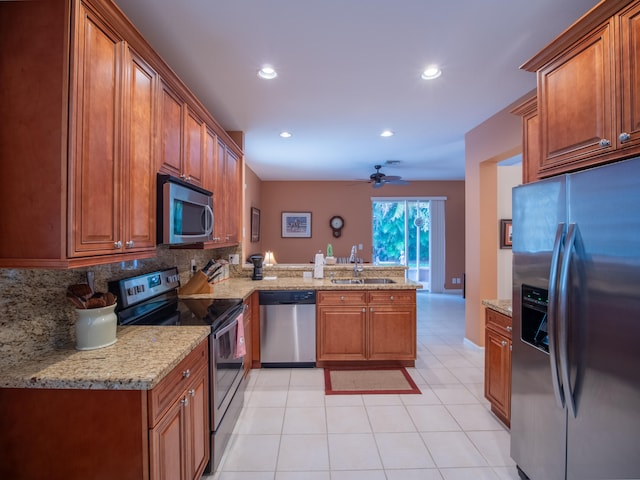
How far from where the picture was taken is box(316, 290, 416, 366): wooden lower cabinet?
307 cm

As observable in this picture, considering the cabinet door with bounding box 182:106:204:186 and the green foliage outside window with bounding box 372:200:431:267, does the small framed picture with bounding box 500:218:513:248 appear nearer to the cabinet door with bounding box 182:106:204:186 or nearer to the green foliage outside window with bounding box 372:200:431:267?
the cabinet door with bounding box 182:106:204:186

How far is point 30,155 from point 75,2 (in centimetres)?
59

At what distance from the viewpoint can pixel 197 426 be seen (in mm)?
1537

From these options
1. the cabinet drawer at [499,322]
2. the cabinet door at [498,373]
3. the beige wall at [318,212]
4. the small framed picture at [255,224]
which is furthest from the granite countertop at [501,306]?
the beige wall at [318,212]

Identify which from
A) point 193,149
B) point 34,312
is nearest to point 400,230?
point 193,149

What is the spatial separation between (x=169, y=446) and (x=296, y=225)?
587 centimetres

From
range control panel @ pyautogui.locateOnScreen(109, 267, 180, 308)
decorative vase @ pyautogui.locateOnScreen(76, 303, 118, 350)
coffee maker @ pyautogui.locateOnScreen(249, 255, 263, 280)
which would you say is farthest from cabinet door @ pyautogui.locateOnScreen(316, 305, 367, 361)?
decorative vase @ pyautogui.locateOnScreen(76, 303, 118, 350)

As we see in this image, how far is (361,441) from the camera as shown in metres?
2.03

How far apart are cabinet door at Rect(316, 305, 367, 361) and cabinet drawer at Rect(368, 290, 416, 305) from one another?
0.49 ft

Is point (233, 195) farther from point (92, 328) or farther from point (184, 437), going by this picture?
point (184, 437)

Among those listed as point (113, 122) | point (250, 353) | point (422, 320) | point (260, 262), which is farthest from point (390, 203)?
point (113, 122)

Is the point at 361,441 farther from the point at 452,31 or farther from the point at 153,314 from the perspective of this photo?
the point at 452,31

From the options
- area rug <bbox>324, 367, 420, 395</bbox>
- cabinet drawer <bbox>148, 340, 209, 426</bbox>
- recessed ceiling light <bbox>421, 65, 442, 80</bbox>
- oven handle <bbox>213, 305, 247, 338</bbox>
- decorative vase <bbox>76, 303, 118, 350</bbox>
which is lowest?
area rug <bbox>324, 367, 420, 395</bbox>

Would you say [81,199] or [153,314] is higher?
[81,199]
